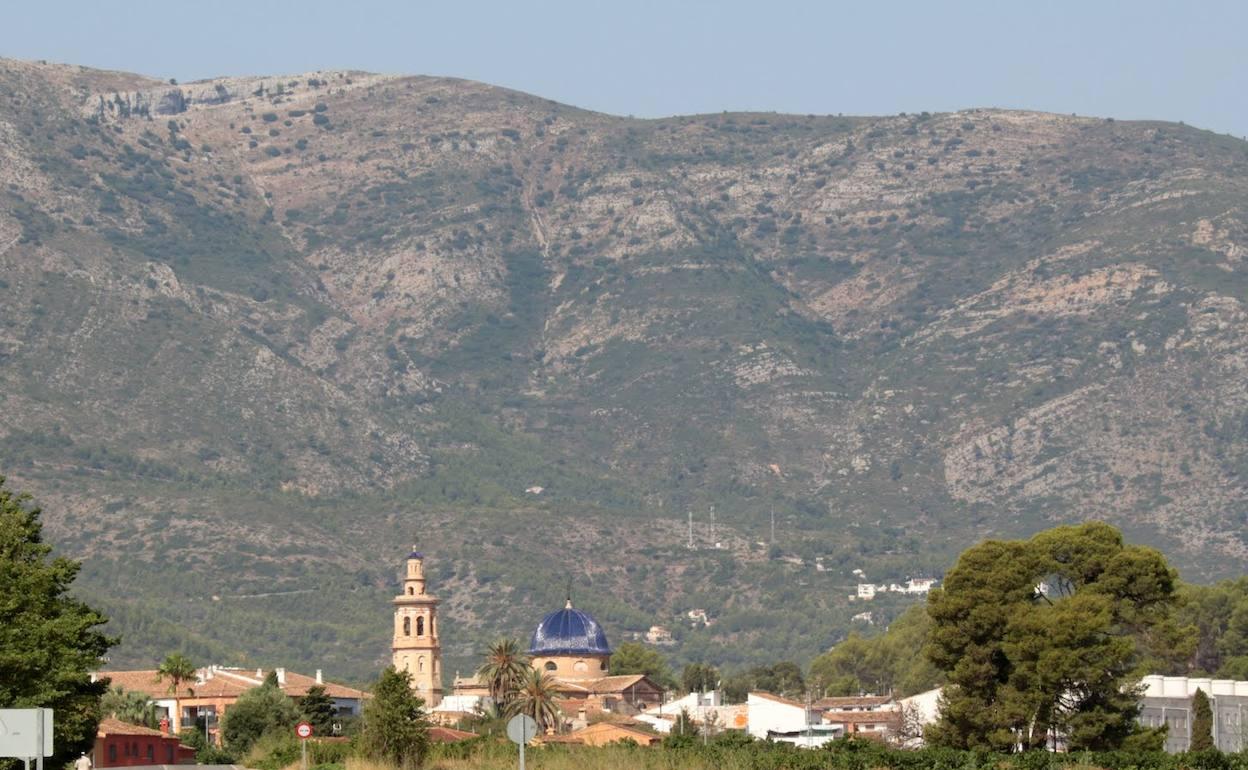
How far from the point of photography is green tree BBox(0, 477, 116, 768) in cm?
6234

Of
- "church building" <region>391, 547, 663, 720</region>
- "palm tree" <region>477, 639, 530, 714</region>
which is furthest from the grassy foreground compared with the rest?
"church building" <region>391, 547, 663, 720</region>

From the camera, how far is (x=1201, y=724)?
89.8 meters

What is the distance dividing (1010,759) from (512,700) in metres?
70.1

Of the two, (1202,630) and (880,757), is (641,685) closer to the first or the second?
(1202,630)

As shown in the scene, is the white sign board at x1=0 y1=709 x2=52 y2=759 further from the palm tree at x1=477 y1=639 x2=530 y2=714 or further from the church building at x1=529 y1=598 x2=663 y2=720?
the church building at x1=529 y1=598 x2=663 y2=720

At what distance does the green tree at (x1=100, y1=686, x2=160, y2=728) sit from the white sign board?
8366cm

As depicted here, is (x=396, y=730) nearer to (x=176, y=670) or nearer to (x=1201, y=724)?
(x=1201, y=724)

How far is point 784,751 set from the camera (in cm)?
7350

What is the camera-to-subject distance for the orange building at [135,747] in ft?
350

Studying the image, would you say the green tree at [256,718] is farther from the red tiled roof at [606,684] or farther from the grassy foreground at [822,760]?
the red tiled roof at [606,684]

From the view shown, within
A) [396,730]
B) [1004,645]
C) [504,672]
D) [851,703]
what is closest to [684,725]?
[504,672]

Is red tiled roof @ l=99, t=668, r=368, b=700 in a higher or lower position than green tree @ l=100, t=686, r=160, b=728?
higher

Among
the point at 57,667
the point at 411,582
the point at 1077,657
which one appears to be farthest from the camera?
the point at 411,582

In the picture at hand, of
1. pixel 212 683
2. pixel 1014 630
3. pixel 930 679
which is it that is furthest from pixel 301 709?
pixel 1014 630
